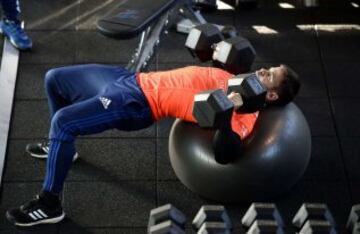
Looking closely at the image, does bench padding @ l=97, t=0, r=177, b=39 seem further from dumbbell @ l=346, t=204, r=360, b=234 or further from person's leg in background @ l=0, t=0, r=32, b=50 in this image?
dumbbell @ l=346, t=204, r=360, b=234

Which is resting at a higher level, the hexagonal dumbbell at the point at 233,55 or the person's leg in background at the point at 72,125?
the hexagonal dumbbell at the point at 233,55

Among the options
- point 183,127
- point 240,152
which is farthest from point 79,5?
point 240,152

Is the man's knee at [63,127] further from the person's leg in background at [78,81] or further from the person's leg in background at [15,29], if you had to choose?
the person's leg in background at [15,29]

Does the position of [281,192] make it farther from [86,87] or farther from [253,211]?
[86,87]

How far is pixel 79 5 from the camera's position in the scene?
3791 millimetres

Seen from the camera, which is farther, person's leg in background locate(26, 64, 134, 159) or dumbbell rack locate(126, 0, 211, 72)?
dumbbell rack locate(126, 0, 211, 72)

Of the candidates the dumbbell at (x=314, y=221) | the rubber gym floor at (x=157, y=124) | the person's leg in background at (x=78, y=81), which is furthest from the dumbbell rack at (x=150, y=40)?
the dumbbell at (x=314, y=221)

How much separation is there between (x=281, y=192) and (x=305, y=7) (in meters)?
1.45

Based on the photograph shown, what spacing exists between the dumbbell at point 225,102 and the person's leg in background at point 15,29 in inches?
56.2

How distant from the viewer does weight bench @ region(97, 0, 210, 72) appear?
2.76m

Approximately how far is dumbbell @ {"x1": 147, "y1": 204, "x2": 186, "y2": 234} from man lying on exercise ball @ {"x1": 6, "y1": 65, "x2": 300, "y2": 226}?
571 millimetres

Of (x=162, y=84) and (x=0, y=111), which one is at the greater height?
(x=162, y=84)

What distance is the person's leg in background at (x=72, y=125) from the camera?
256 centimetres

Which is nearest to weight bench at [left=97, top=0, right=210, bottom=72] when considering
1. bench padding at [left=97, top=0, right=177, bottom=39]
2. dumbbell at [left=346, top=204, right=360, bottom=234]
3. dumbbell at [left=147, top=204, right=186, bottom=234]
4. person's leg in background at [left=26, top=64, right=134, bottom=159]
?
bench padding at [left=97, top=0, right=177, bottom=39]
